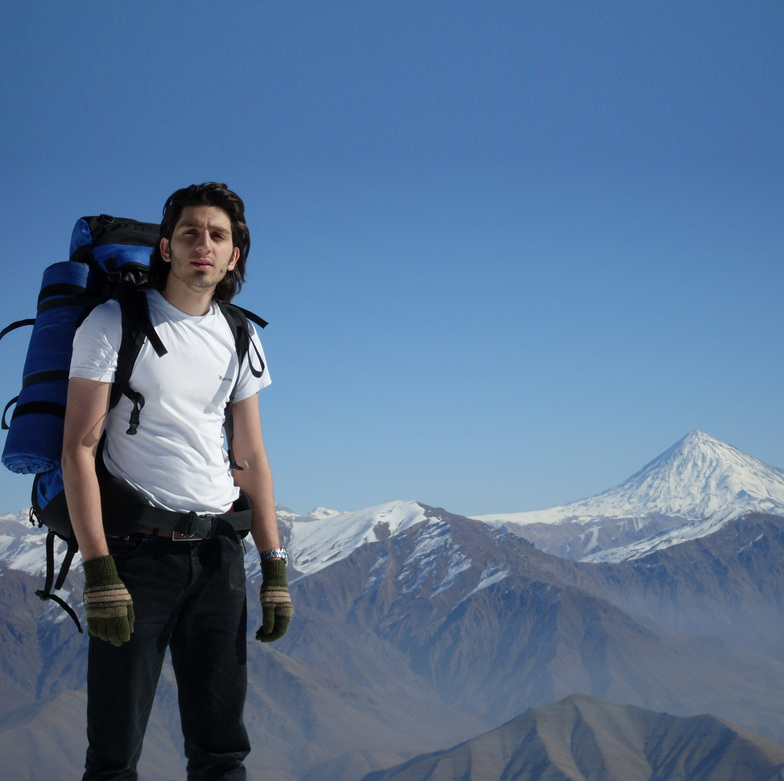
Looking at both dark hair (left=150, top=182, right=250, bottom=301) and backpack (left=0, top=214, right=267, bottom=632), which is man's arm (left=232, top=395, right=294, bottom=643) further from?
dark hair (left=150, top=182, right=250, bottom=301)

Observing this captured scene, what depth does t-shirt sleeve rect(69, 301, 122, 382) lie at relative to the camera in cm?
486

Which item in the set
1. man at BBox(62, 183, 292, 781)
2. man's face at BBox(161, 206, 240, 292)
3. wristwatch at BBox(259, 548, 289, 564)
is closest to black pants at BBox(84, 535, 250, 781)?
man at BBox(62, 183, 292, 781)

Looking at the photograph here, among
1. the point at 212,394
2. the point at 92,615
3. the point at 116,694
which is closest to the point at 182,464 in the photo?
the point at 212,394

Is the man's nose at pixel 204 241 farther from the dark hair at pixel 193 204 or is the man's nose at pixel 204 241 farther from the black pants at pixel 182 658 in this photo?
the black pants at pixel 182 658

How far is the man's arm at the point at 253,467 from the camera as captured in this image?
572 cm

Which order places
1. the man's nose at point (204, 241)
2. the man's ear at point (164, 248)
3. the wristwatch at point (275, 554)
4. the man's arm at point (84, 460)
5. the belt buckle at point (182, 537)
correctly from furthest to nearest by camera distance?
the wristwatch at point (275, 554) → the man's ear at point (164, 248) → the man's nose at point (204, 241) → the belt buckle at point (182, 537) → the man's arm at point (84, 460)

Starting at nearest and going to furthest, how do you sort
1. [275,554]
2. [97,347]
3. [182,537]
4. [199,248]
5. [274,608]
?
[97,347], [182,537], [199,248], [274,608], [275,554]

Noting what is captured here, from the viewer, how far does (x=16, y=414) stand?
5.07 m

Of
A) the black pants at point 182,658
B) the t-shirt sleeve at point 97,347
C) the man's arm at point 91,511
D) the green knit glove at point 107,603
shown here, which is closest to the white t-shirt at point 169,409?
the t-shirt sleeve at point 97,347

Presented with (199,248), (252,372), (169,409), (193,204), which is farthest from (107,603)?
(193,204)

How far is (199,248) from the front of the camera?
17.3ft

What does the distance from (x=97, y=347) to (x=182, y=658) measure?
1.76m

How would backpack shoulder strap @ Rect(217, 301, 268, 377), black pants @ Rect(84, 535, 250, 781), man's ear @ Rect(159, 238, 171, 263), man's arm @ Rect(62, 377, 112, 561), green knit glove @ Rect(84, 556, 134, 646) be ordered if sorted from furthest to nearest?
backpack shoulder strap @ Rect(217, 301, 268, 377) < man's ear @ Rect(159, 238, 171, 263) < black pants @ Rect(84, 535, 250, 781) < man's arm @ Rect(62, 377, 112, 561) < green knit glove @ Rect(84, 556, 134, 646)

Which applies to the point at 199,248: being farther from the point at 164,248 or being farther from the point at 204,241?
the point at 164,248
